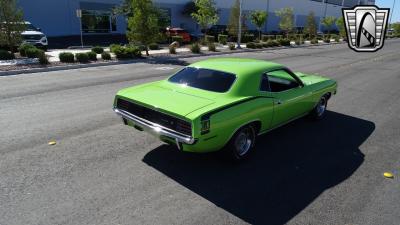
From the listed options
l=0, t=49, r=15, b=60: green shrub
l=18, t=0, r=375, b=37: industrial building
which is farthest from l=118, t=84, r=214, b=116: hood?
l=18, t=0, r=375, b=37: industrial building

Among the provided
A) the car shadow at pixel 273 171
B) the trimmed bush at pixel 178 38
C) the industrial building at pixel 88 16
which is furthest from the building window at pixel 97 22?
the car shadow at pixel 273 171

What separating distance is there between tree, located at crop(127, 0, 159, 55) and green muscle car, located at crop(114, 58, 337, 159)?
14.9 meters

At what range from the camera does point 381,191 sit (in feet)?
15.4

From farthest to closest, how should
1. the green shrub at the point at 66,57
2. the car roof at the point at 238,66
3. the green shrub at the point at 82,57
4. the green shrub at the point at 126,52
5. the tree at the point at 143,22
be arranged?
the tree at the point at 143,22
the green shrub at the point at 126,52
the green shrub at the point at 82,57
the green shrub at the point at 66,57
the car roof at the point at 238,66

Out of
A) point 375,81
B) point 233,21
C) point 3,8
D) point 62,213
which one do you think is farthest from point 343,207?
point 233,21

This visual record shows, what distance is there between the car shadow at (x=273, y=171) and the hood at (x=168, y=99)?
101cm

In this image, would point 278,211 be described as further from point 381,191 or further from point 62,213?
point 62,213

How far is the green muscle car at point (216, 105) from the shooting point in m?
4.55

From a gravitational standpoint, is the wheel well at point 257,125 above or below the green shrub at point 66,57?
below

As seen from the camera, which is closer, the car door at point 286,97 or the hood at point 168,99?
the hood at point 168,99

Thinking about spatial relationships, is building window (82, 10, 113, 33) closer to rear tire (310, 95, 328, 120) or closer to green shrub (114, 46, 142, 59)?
green shrub (114, 46, 142, 59)

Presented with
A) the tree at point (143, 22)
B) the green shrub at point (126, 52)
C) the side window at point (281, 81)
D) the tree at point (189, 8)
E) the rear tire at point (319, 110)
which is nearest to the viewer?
the side window at point (281, 81)

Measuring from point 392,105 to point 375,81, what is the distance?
14.7 ft

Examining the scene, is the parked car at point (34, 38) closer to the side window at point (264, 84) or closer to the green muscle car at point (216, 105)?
the green muscle car at point (216, 105)
